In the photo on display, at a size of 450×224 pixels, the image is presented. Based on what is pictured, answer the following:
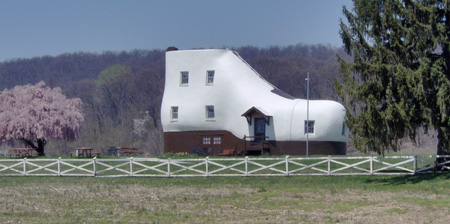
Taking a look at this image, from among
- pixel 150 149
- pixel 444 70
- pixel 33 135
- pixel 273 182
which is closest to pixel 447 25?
pixel 444 70

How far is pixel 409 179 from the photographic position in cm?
2930

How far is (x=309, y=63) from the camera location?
110125 mm

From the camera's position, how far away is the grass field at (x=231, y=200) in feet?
62.1

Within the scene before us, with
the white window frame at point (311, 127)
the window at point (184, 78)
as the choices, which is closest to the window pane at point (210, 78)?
the window at point (184, 78)

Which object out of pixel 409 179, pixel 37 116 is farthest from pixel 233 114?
pixel 409 179

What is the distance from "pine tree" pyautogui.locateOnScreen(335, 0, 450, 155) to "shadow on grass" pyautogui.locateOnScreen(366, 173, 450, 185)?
142cm

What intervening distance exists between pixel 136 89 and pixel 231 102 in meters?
64.2

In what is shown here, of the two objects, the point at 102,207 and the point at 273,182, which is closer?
the point at 102,207

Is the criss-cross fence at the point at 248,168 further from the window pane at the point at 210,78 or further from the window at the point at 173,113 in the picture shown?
the window pane at the point at 210,78

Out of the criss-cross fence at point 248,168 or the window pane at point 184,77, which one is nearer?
the criss-cross fence at point 248,168

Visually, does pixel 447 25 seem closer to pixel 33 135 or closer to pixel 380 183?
pixel 380 183

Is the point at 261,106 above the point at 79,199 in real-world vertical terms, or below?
above

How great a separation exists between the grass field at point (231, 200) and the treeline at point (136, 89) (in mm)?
53131

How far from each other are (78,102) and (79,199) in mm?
31543
